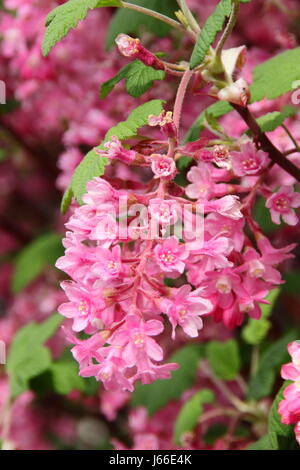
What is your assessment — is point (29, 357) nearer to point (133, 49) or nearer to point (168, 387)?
point (168, 387)

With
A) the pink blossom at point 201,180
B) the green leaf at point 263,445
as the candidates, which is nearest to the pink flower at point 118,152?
the pink blossom at point 201,180

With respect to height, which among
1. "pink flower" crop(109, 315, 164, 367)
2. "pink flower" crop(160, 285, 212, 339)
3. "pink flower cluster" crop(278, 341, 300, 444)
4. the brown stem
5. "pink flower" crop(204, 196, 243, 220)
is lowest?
"pink flower cluster" crop(278, 341, 300, 444)

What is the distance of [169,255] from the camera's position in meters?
0.87

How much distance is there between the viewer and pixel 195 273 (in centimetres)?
98

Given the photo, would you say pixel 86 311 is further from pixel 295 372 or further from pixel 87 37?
pixel 87 37

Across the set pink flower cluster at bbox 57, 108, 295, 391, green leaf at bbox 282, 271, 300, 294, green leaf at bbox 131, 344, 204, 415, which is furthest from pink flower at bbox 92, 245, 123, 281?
green leaf at bbox 282, 271, 300, 294

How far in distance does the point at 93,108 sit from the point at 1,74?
57 centimetres

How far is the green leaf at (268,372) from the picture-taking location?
151 centimetres

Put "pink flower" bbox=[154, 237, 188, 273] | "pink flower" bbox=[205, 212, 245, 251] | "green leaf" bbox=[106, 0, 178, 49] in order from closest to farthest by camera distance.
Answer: "pink flower" bbox=[154, 237, 188, 273], "pink flower" bbox=[205, 212, 245, 251], "green leaf" bbox=[106, 0, 178, 49]

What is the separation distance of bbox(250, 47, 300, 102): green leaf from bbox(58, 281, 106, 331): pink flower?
1.44 ft

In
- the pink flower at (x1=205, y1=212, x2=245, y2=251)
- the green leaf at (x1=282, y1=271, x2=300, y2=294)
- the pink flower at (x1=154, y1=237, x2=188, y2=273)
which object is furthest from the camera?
the green leaf at (x1=282, y1=271, x2=300, y2=294)

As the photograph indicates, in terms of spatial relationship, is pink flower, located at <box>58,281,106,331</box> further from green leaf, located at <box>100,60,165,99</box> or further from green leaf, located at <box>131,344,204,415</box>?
green leaf, located at <box>131,344,204,415</box>

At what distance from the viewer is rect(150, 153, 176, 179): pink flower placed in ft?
2.98

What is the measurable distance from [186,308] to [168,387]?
0.85 m
